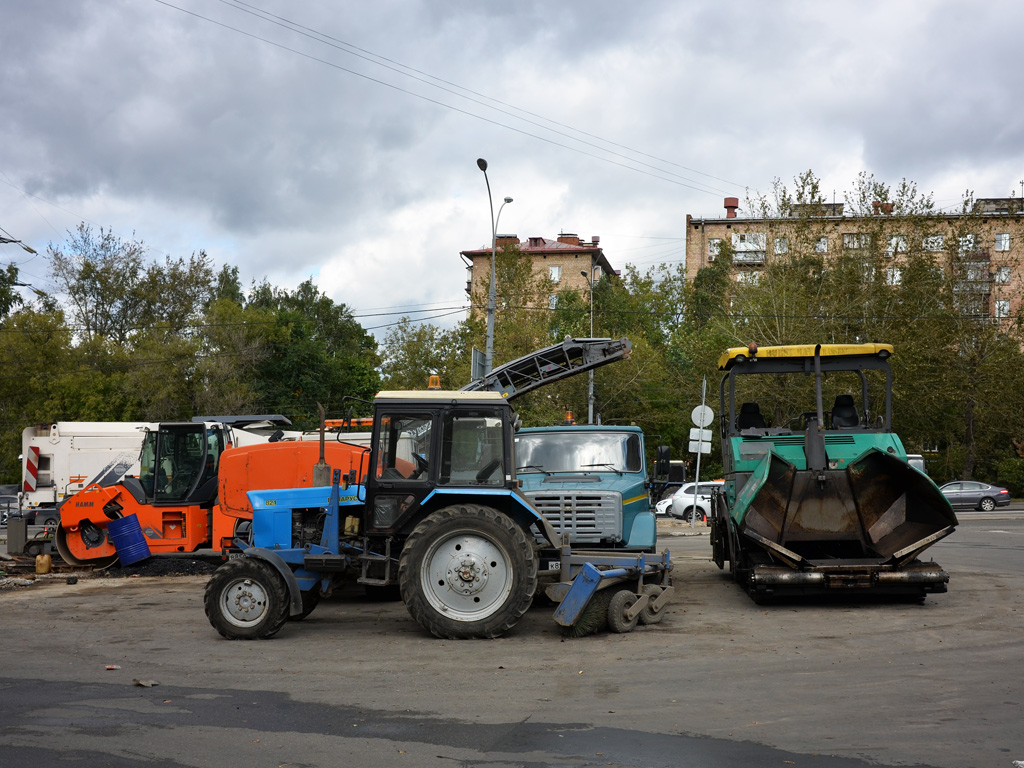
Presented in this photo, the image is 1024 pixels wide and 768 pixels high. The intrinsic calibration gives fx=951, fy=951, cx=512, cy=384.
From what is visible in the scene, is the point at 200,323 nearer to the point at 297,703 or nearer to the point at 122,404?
the point at 122,404

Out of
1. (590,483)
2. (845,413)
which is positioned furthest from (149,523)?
(845,413)

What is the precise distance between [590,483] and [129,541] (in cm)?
867

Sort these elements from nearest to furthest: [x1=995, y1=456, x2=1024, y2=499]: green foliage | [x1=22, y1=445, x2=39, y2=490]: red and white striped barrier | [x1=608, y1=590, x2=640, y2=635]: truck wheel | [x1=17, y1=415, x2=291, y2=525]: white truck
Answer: [x1=608, y1=590, x2=640, y2=635]: truck wheel < [x1=22, y1=445, x2=39, y2=490]: red and white striped barrier < [x1=17, y1=415, x2=291, y2=525]: white truck < [x1=995, y1=456, x2=1024, y2=499]: green foliage

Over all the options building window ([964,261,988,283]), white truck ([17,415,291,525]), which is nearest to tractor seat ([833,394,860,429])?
white truck ([17,415,291,525])

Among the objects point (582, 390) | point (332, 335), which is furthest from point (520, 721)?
point (332, 335)

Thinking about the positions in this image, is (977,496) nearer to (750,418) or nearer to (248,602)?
(750,418)

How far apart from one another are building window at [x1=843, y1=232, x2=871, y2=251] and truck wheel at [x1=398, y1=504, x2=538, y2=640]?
116 feet

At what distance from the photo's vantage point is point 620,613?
9.53 meters

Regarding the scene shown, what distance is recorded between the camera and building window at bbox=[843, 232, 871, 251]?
40.4 meters

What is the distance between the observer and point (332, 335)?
230ft

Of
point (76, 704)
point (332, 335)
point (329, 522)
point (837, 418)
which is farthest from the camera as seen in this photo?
point (332, 335)

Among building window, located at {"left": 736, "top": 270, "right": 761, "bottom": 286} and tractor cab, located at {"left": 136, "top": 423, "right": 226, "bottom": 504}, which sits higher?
building window, located at {"left": 736, "top": 270, "right": 761, "bottom": 286}

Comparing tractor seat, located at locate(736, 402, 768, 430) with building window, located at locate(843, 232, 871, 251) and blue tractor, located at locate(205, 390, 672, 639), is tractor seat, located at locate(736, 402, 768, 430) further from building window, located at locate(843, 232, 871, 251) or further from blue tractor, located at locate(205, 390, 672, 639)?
building window, located at locate(843, 232, 871, 251)

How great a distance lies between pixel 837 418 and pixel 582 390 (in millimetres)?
30806
